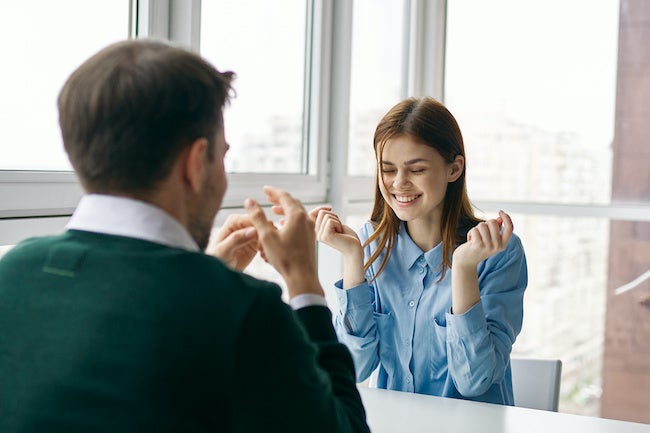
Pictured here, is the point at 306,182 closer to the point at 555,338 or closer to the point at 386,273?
the point at 386,273

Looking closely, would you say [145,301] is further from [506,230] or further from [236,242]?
[506,230]

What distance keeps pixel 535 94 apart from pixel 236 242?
2.96m

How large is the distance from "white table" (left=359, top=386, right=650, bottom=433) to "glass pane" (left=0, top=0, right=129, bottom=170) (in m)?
0.81

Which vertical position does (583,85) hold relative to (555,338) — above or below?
above

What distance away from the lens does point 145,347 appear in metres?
0.71

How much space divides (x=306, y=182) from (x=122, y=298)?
2.07 meters

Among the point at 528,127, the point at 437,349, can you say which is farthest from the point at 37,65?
the point at 528,127

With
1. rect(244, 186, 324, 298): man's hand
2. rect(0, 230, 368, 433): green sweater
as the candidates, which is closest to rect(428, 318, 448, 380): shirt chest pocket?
rect(244, 186, 324, 298): man's hand

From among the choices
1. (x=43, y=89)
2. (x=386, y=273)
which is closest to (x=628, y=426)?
(x=386, y=273)

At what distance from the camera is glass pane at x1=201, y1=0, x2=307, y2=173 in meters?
2.25

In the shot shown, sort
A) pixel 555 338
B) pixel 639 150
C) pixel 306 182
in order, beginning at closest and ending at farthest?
pixel 306 182, pixel 639 150, pixel 555 338

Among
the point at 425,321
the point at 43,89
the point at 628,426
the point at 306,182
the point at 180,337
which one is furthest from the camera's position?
the point at 306,182

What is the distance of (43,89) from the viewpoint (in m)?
1.59

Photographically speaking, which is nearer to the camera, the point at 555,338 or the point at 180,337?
the point at 180,337
